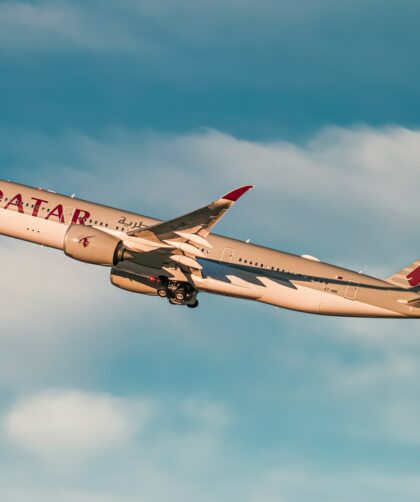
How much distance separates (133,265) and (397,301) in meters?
14.9

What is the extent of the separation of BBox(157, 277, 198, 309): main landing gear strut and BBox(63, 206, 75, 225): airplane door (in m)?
6.17

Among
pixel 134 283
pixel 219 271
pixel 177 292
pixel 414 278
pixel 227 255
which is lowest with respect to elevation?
pixel 177 292

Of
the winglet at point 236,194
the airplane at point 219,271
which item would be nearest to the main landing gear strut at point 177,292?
the airplane at point 219,271

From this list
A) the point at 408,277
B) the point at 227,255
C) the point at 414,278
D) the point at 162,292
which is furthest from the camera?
the point at 162,292

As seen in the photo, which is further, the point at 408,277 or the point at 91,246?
the point at 408,277

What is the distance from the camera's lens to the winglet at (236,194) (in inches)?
1495

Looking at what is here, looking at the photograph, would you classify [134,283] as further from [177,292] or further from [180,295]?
[180,295]

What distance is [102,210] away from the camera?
157 ft

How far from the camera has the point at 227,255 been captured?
46.6 meters

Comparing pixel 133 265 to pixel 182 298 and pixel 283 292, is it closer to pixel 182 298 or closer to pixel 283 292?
pixel 182 298

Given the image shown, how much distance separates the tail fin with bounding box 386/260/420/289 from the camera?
154 ft

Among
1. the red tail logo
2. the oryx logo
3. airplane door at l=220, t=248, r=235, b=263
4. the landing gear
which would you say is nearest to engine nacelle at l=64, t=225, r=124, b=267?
the oryx logo

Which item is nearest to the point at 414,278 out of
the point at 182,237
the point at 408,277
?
the point at 408,277

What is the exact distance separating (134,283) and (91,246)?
21.3 feet
